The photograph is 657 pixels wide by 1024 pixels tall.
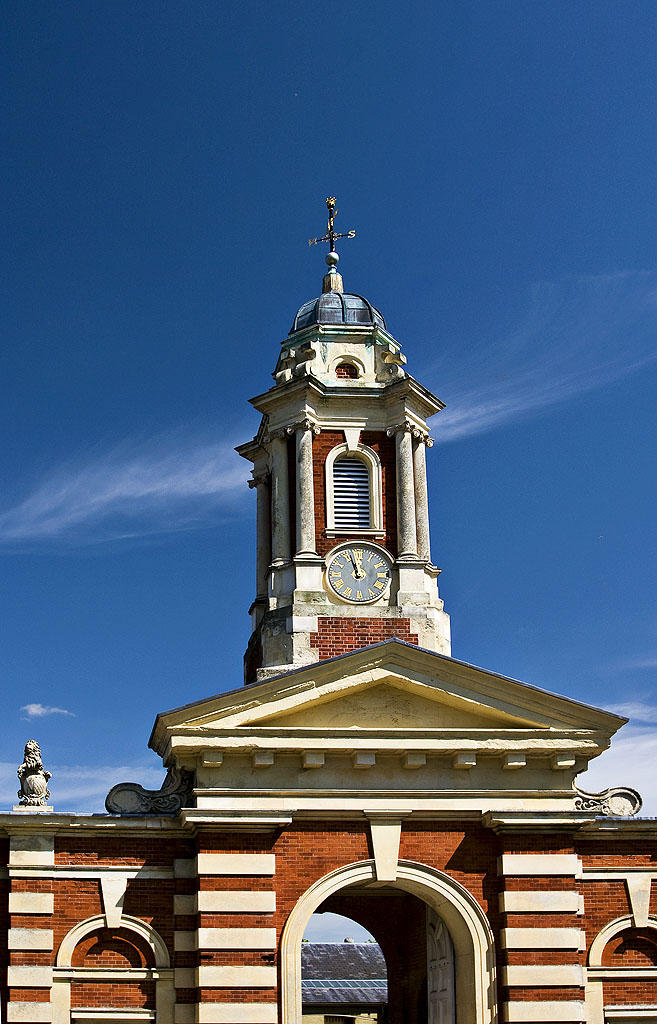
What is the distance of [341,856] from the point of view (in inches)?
853

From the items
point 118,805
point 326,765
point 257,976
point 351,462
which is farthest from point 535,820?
point 351,462

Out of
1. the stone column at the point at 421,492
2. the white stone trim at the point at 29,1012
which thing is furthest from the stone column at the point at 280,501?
the white stone trim at the point at 29,1012

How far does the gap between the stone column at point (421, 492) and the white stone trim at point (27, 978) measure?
427 inches

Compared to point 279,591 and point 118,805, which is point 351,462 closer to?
point 279,591

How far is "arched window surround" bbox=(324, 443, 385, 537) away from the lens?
26.6 m

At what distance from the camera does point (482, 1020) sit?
21.1 meters

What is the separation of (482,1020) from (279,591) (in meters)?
8.95

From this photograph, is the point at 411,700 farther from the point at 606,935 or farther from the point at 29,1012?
the point at 29,1012

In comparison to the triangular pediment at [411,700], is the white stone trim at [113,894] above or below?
below

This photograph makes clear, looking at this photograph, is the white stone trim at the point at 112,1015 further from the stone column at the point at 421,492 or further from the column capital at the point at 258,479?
the column capital at the point at 258,479

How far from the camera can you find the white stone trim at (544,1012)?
68.4 feet

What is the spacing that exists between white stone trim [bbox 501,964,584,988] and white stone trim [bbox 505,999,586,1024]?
292 mm

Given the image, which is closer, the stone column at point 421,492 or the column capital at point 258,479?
the stone column at point 421,492

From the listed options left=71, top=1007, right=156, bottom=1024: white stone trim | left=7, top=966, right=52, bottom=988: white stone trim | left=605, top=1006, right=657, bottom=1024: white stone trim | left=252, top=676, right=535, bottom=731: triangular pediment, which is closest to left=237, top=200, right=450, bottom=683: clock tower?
left=252, top=676, right=535, bottom=731: triangular pediment
